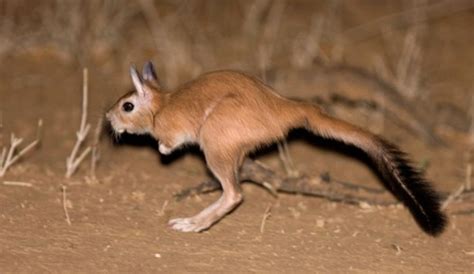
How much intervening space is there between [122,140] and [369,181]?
202 centimetres

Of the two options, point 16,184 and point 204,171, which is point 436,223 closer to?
point 204,171

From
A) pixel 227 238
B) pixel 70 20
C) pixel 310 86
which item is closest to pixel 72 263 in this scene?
pixel 227 238

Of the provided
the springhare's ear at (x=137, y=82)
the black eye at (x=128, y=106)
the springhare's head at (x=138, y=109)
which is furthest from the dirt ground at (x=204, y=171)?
the springhare's ear at (x=137, y=82)

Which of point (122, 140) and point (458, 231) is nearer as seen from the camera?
point (458, 231)

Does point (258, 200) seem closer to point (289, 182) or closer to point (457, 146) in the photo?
point (289, 182)

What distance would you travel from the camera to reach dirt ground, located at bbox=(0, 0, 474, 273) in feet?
17.1

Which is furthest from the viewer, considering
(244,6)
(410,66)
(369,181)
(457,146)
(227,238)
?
(244,6)

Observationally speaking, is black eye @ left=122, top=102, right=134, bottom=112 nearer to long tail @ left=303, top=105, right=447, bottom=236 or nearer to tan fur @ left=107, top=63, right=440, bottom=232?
tan fur @ left=107, top=63, right=440, bottom=232

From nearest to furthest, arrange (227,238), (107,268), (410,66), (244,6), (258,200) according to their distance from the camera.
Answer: (107,268)
(227,238)
(258,200)
(410,66)
(244,6)

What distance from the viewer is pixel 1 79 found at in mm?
8875

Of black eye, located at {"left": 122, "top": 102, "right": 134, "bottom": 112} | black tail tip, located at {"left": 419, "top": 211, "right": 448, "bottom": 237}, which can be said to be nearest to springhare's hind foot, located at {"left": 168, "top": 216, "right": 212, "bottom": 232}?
black eye, located at {"left": 122, "top": 102, "right": 134, "bottom": 112}

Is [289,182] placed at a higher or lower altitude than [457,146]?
higher

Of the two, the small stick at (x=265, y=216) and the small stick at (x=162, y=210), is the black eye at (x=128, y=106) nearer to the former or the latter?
the small stick at (x=162, y=210)

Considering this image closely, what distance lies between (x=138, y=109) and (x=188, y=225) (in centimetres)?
98
